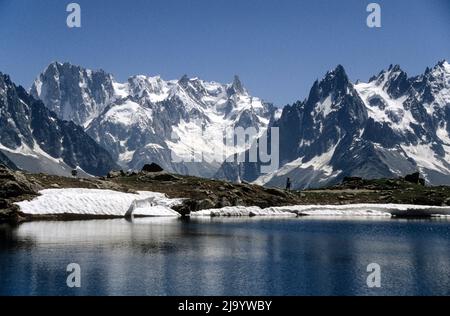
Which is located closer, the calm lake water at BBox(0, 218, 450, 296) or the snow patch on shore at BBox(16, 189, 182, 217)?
the calm lake water at BBox(0, 218, 450, 296)

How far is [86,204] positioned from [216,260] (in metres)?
92.0

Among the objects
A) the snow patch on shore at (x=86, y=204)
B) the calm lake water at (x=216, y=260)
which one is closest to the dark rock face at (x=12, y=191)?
the snow patch on shore at (x=86, y=204)

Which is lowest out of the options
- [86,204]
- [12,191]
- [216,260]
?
[216,260]

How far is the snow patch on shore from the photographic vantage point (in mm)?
171500

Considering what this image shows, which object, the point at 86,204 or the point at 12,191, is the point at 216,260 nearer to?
the point at 86,204

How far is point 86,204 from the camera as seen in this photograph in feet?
593

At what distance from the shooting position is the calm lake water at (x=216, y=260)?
76.0m

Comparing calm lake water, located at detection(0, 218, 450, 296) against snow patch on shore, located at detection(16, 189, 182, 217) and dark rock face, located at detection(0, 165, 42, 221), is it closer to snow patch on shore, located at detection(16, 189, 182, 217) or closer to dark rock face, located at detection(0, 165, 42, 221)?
dark rock face, located at detection(0, 165, 42, 221)

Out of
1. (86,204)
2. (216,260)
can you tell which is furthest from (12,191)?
(216,260)

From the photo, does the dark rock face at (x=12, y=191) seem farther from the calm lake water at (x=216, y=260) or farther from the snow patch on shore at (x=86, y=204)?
the calm lake water at (x=216, y=260)

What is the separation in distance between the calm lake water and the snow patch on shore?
17.9 meters

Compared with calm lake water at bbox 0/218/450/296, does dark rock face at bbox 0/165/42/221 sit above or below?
above

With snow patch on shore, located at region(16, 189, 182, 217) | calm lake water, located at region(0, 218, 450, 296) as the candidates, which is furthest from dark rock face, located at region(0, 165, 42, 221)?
calm lake water, located at region(0, 218, 450, 296)
